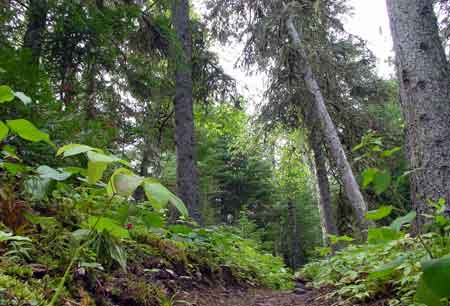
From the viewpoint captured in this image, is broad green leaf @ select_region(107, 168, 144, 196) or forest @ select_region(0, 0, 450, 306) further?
forest @ select_region(0, 0, 450, 306)

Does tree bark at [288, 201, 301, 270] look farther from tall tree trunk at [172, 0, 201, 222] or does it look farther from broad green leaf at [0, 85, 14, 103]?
broad green leaf at [0, 85, 14, 103]

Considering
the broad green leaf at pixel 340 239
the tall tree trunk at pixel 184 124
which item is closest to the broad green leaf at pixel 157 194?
the broad green leaf at pixel 340 239

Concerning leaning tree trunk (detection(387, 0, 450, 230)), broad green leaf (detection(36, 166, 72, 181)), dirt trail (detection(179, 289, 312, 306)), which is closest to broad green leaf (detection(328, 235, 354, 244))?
leaning tree trunk (detection(387, 0, 450, 230))

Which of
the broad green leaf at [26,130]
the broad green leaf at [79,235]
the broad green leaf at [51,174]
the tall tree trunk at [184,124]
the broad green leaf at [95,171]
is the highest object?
the tall tree trunk at [184,124]

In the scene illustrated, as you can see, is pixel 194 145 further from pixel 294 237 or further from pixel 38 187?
pixel 294 237

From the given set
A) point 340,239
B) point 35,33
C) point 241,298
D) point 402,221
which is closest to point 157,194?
point 402,221

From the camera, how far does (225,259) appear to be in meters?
5.25

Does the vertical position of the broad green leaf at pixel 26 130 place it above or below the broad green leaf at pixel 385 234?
above

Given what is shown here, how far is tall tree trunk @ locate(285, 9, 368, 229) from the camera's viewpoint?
28.6ft

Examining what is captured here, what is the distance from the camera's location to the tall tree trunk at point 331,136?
8727 millimetres

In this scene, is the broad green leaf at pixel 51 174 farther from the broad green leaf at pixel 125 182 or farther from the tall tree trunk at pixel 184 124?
the tall tree trunk at pixel 184 124

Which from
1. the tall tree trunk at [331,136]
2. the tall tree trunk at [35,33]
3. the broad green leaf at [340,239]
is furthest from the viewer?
the tall tree trunk at [331,136]

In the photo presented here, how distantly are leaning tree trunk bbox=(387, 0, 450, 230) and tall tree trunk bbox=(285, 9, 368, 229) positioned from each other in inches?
196

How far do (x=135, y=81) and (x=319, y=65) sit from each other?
510 centimetres
